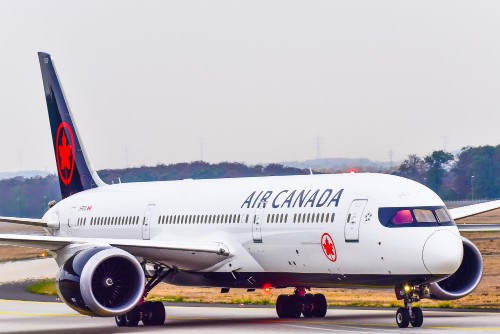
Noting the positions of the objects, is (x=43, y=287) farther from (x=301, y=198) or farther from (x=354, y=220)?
(x=354, y=220)

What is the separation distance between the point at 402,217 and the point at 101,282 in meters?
7.68

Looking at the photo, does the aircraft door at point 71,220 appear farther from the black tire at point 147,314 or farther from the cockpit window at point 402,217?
the cockpit window at point 402,217

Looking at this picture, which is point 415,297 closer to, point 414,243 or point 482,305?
point 414,243

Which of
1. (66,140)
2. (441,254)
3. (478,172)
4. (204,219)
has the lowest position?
(441,254)

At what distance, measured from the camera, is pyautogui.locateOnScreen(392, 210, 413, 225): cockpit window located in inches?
1137

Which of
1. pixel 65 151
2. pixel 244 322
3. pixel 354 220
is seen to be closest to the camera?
pixel 354 220

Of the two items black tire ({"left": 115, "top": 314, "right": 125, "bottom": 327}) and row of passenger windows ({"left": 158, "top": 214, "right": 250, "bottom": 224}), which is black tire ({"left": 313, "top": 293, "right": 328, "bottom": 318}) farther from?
black tire ({"left": 115, "top": 314, "right": 125, "bottom": 327})

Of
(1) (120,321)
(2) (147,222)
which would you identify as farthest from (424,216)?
(2) (147,222)

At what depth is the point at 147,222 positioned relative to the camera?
37312 mm

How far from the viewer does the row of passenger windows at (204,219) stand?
1331 inches

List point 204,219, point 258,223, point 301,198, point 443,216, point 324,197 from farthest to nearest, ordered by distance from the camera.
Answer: point 204,219, point 258,223, point 301,198, point 324,197, point 443,216

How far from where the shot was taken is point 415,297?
96.2 feet

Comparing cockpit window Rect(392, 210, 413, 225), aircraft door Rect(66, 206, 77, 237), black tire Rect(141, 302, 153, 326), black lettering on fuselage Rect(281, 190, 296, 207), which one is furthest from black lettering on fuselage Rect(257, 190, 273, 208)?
aircraft door Rect(66, 206, 77, 237)

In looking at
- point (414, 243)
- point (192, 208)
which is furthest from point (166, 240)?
point (414, 243)
